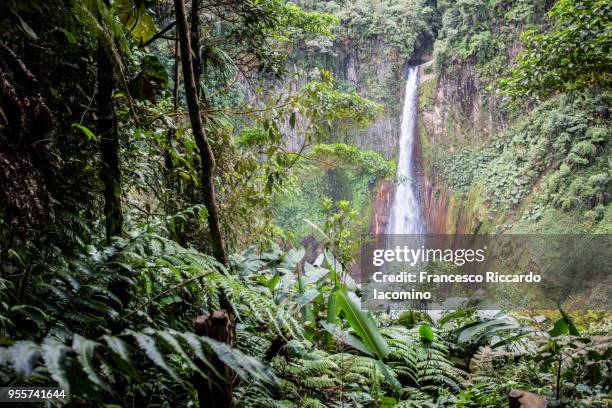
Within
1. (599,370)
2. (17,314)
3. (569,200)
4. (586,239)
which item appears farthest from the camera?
(569,200)

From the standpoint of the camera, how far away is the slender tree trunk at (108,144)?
1.39m

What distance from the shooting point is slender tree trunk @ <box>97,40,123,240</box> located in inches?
54.6

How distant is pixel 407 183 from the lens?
499 inches

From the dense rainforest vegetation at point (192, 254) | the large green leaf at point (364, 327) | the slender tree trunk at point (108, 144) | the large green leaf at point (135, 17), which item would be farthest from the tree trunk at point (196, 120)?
the large green leaf at point (364, 327)

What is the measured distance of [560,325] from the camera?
6.68ft

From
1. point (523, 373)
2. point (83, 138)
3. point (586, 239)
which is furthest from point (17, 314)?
point (586, 239)

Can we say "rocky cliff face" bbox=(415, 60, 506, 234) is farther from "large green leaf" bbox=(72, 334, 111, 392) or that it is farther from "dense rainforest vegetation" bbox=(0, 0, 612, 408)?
"large green leaf" bbox=(72, 334, 111, 392)

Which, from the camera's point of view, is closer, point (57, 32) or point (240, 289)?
point (240, 289)

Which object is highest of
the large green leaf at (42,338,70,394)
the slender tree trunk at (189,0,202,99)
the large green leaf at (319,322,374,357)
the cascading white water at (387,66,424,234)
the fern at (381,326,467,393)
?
the cascading white water at (387,66,424,234)

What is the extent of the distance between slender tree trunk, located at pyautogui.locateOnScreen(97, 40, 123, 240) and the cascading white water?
11640 mm

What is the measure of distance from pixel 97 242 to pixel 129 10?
3.61ft

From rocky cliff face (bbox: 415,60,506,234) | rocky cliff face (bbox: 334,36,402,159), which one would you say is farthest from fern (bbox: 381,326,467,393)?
rocky cliff face (bbox: 334,36,402,159)

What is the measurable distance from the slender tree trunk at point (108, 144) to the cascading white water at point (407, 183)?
1164cm

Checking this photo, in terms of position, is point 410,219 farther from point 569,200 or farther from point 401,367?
point 401,367
